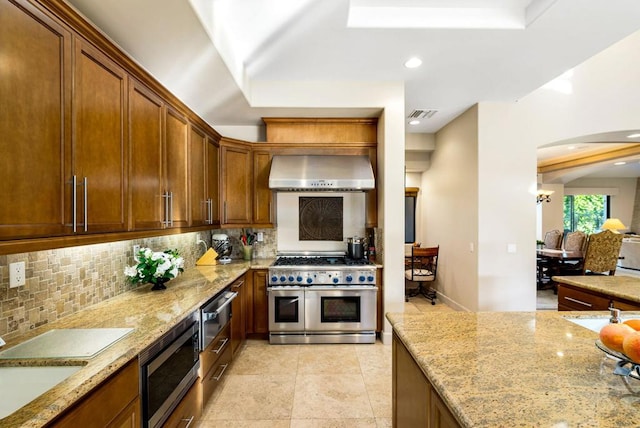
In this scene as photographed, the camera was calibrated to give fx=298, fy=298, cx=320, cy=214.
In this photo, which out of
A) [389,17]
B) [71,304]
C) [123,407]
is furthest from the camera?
[389,17]

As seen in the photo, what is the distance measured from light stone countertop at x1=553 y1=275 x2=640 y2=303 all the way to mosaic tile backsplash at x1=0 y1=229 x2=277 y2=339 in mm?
3673

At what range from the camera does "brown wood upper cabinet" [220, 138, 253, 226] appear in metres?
3.67

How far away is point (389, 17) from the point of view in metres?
2.42

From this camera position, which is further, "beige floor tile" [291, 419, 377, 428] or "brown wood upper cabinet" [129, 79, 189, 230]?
"beige floor tile" [291, 419, 377, 428]

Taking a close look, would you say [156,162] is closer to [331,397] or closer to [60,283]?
[60,283]

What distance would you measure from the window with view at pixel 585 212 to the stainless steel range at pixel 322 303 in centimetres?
1049

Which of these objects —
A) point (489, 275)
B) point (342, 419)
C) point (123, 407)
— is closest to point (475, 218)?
point (489, 275)

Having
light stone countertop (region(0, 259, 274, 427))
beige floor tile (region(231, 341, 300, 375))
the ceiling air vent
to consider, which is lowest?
beige floor tile (region(231, 341, 300, 375))

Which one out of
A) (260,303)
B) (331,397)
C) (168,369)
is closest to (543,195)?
(260,303)

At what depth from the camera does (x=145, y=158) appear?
2.06 metres

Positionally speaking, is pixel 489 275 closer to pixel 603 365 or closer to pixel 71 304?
pixel 603 365

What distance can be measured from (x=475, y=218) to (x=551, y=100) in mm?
1873

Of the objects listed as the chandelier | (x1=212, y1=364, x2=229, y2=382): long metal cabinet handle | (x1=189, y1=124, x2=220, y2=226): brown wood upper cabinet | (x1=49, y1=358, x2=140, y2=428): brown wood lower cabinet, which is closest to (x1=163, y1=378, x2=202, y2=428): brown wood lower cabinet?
(x1=212, y1=364, x2=229, y2=382): long metal cabinet handle

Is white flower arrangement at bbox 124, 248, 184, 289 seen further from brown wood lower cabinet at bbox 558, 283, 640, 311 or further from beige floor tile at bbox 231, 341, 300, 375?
brown wood lower cabinet at bbox 558, 283, 640, 311
